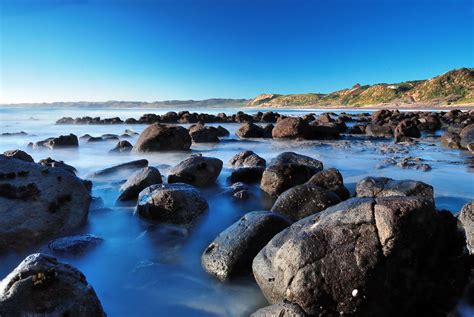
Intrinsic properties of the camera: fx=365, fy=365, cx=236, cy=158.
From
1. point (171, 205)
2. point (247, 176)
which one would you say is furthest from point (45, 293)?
point (247, 176)

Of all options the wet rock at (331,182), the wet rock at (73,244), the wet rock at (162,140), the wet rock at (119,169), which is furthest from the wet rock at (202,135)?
the wet rock at (73,244)

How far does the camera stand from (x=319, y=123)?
1895 cm

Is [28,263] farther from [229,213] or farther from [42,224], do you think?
[229,213]

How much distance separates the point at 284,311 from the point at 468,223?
2641 mm

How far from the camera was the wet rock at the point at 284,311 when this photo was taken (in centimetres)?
270

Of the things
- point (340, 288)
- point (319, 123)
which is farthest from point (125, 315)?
point (319, 123)

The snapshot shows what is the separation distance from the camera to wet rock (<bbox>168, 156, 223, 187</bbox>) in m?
7.27

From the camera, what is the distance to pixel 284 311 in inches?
107

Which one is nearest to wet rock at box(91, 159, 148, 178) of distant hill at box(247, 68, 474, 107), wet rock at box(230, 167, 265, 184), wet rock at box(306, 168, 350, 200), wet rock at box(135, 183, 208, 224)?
wet rock at box(230, 167, 265, 184)

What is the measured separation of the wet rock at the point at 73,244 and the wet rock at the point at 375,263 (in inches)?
94.6

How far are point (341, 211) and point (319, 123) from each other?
53.5 feet

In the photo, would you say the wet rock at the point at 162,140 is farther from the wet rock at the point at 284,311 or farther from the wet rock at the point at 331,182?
the wet rock at the point at 284,311

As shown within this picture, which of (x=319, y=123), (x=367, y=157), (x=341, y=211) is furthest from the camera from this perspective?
(x=319, y=123)

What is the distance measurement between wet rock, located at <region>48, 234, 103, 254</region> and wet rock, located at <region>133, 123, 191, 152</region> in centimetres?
816
